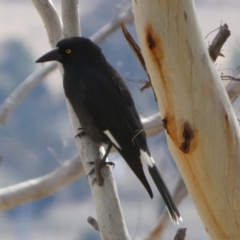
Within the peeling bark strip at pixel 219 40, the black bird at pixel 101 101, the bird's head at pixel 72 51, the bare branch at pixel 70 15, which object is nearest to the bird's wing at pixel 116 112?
the black bird at pixel 101 101

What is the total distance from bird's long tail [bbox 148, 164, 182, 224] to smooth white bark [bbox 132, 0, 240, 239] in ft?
2.12

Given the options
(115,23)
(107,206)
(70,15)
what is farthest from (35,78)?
(107,206)

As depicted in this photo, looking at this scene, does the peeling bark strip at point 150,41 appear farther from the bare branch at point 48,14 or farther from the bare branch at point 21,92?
the bare branch at point 21,92

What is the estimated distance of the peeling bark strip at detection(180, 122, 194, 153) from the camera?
1354mm

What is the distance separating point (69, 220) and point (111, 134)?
1012mm

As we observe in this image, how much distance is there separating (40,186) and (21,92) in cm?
49

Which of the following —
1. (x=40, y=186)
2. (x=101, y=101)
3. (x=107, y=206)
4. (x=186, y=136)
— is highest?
(x=186, y=136)

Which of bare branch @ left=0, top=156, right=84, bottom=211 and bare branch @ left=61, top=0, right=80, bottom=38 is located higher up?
bare branch @ left=61, top=0, right=80, bottom=38

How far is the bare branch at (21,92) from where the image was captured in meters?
2.79

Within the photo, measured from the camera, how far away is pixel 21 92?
284 centimetres

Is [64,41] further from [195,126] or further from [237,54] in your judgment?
[195,126]

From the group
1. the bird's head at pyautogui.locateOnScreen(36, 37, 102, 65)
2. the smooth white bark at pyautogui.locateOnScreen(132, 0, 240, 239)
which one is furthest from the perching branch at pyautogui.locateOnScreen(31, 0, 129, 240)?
the smooth white bark at pyautogui.locateOnScreen(132, 0, 240, 239)

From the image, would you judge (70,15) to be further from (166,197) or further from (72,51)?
(166,197)

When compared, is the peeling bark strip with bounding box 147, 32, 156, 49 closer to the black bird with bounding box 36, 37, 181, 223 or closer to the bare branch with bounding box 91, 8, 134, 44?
the black bird with bounding box 36, 37, 181, 223
